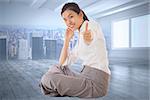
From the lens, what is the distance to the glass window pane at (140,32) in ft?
14.2

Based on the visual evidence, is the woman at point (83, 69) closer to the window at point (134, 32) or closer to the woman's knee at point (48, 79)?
the woman's knee at point (48, 79)

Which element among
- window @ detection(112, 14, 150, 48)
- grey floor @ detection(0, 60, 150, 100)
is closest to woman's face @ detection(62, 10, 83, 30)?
grey floor @ detection(0, 60, 150, 100)

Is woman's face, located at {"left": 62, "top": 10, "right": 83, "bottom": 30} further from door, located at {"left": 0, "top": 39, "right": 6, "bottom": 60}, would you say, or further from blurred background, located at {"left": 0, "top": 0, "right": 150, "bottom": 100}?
door, located at {"left": 0, "top": 39, "right": 6, "bottom": 60}

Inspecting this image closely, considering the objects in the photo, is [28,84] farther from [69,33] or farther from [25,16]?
[69,33]

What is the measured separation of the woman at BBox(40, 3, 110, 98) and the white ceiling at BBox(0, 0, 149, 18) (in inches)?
27.6

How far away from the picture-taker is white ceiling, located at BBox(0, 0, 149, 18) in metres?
2.38

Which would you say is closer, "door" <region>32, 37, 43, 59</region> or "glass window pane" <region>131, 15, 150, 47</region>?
"door" <region>32, 37, 43, 59</region>

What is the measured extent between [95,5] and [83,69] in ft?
4.97

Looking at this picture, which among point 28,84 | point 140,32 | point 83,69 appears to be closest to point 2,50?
point 28,84

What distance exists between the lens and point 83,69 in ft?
5.04

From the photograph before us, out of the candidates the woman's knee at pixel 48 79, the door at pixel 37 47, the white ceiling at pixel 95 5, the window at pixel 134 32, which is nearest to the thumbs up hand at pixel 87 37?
the woman's knee at pixel 48 79

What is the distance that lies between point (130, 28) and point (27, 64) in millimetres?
1844

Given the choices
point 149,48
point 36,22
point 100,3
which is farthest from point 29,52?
point 149,48

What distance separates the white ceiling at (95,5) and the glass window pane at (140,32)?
546 millimetres
